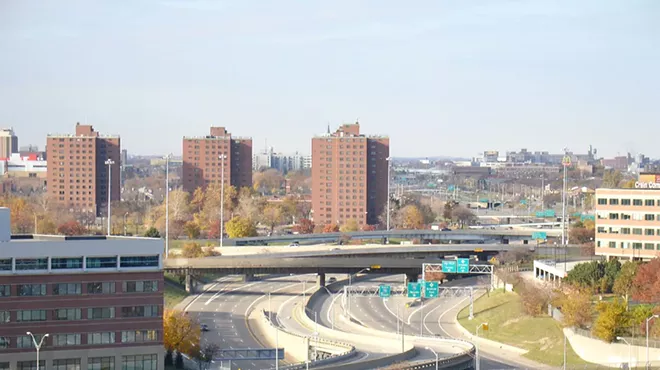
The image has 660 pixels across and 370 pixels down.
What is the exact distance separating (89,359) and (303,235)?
9277cm

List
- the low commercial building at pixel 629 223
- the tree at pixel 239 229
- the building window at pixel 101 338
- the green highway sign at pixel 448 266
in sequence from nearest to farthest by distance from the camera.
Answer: the building window at pixel 101 338
the low commercial building at pixel 629 223
the green highway sign at pixel 448 266
the tree at pixel 239 229

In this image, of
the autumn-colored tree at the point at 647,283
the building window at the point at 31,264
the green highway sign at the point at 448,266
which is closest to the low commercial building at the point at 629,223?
the green highway sign at the point at 448,266

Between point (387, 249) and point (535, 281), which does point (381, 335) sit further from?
point (387, 249)

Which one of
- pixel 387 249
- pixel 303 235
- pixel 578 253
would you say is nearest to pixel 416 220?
pixel 303 235

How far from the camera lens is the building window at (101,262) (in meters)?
57.8

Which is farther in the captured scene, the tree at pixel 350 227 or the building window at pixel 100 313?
the tree at pixel 350 227

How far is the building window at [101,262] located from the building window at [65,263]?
444mm

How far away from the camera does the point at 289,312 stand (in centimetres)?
9694

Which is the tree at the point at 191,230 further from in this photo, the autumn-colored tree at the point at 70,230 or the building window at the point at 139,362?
the building window at the point at 139,362

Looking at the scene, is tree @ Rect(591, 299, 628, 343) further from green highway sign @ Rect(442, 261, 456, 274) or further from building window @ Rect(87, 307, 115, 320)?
building window @ Rect(87, 307, 115, 320)

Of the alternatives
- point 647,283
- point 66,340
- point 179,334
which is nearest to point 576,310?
point 647,283

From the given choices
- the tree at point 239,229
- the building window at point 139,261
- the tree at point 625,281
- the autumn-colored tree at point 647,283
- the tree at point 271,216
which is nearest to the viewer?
the building window at point 139,261

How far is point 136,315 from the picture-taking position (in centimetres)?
5819

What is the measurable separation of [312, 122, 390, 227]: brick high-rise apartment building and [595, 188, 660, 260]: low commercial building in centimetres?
7853
